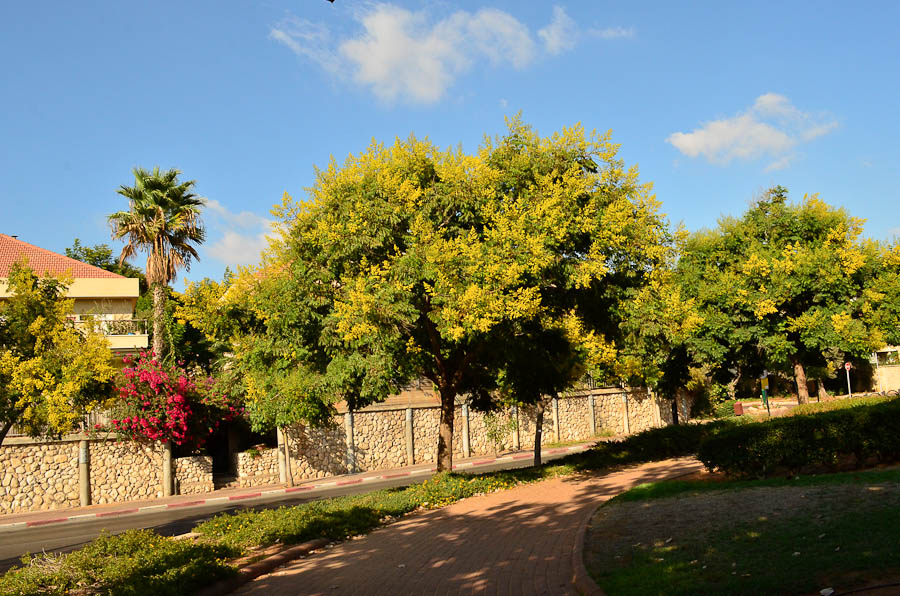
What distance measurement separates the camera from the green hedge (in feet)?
38.9

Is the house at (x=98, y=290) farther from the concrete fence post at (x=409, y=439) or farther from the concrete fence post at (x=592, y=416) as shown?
the concrete fence post at (x=592, y=416)

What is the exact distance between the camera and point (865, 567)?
571 centimetres

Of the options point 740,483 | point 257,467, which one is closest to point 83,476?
point 257,467

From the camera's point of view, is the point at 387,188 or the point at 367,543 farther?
the point at 387,188

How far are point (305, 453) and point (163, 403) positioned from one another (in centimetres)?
588

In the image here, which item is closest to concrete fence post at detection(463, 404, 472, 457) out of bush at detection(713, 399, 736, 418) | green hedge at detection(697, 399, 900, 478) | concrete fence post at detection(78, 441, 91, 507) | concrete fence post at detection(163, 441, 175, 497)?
concrete fence post at detection(163, 441, 175, 497)

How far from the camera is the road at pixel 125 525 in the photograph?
15055mm

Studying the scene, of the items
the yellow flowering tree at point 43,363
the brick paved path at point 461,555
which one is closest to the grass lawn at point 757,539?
the brick paved path at point 461,555

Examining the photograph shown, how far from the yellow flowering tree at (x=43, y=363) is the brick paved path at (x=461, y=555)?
7.44 m

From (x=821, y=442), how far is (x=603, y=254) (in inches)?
215

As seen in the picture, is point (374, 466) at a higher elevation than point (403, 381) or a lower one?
lower

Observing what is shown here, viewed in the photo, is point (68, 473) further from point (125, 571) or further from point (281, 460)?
point (125, 571)

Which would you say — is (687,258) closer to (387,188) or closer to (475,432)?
(475,432)

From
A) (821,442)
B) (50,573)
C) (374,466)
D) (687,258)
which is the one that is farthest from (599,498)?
(687,258)
